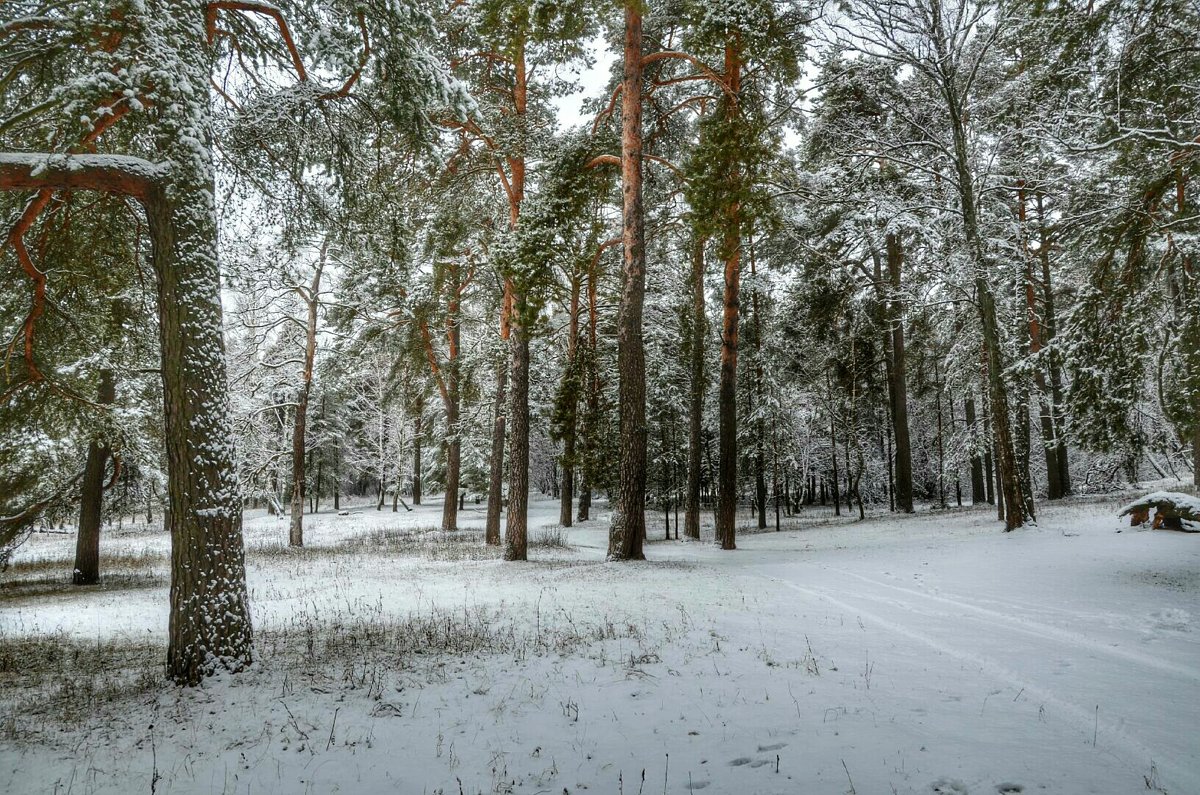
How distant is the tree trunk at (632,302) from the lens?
1082 cm

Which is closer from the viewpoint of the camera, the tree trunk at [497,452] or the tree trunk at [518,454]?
the tree trunk at [518,454]


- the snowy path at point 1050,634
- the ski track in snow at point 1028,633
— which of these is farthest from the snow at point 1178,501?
the ski track in snow at point 1028,633

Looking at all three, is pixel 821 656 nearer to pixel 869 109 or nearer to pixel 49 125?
pixel 49 125

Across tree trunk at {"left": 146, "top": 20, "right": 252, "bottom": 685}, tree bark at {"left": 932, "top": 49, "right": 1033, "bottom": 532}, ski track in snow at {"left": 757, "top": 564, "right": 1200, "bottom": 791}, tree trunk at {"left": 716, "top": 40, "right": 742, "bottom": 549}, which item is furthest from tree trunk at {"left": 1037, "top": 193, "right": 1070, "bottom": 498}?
tree trunk at {"left": 146, "top": 20, "right": 252, "bottom": 685}

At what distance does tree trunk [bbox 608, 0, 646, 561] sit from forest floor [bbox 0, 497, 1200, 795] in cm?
190

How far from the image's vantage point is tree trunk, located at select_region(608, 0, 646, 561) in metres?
10.8

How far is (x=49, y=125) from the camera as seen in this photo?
677 cm

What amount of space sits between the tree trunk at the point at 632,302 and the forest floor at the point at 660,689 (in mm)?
1899

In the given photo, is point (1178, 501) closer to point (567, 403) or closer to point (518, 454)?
point (567, 403)

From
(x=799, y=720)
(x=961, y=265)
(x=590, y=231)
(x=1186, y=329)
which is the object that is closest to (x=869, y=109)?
(x=961, y=265)

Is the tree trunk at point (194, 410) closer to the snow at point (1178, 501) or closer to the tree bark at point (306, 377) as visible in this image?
the tree bark at point (306, 377)

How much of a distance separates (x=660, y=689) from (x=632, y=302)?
7464 mm

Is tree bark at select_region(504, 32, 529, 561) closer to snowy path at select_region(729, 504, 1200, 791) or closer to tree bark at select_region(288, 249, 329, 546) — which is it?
snowy path at select_region(729, 504, 1200, 791)

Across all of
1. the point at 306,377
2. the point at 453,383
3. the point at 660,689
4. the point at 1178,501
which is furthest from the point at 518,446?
the point at 1178,501
